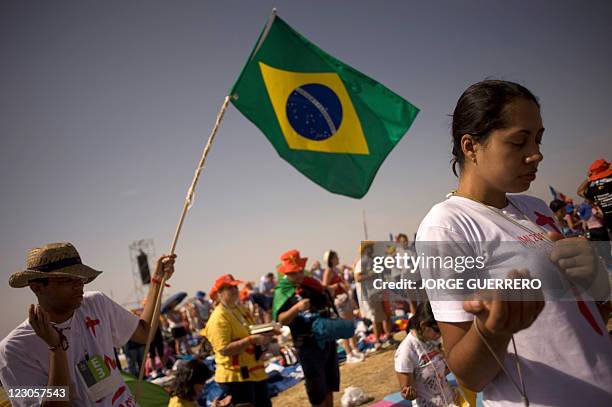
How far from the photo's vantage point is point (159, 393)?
3918 millimetres

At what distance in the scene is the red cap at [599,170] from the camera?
5852mm

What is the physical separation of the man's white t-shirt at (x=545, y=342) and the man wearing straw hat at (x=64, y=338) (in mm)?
1732

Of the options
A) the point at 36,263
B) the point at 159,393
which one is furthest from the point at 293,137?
the point at 159,393

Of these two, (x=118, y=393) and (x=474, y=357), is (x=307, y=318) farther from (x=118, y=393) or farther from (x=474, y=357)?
(x=474, y=357)

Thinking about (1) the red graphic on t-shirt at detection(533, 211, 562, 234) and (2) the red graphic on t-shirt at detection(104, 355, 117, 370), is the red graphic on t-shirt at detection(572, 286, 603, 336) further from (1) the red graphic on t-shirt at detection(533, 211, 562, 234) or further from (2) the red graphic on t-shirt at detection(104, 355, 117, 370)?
(2) the red graphic on t-shirt at detection(104, 355, 117, 370)

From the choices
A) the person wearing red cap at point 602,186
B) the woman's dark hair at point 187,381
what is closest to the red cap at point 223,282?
the woman's dark hair at point 187,381

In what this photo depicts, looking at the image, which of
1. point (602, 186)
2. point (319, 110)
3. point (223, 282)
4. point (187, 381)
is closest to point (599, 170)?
point (602, 186)

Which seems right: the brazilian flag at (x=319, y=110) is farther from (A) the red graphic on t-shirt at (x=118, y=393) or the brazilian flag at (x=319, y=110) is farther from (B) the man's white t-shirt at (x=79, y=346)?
(A) the red graphic on t-shirt at (x=118, y=393)

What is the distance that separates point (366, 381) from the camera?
630cm

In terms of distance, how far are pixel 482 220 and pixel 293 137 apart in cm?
306

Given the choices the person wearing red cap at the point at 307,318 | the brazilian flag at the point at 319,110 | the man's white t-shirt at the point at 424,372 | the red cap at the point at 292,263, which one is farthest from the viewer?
the red cap at the point at 292,263

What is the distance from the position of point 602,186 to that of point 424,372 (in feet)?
15.4

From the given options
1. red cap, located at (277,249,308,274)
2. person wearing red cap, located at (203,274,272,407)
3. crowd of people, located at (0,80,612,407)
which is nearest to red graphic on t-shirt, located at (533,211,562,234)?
crowd of people, located at (0,80,612,407)

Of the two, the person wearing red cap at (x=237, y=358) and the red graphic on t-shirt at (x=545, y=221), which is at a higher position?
the red graphic on t-shirt at (x=545, y=221)
